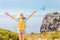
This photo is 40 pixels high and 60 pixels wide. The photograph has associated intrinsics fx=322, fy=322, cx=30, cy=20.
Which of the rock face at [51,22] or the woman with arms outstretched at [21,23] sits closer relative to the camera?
the woman with arms outstretched at [21,23]

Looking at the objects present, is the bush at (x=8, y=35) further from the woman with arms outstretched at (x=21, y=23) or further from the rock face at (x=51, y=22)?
the rock face at (x=51, y=22)

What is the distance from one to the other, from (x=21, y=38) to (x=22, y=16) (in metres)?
0.90

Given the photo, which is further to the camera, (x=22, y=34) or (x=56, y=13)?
(x=56, y=13)

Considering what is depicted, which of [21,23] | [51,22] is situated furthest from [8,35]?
[51,22]

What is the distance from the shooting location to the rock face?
36.0 meters

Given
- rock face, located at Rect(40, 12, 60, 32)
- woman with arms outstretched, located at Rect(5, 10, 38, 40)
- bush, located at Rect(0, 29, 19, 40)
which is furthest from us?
rock face, located at Rect(40, 12, 60, 32)

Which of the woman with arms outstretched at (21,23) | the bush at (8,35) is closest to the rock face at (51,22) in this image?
the bush at (8,35)

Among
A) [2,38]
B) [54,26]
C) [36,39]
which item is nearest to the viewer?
[2,38]

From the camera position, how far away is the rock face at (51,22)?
118 ft

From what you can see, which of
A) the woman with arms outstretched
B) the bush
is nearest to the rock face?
the bush

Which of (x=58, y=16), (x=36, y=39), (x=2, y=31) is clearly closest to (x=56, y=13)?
(x=58, y=16)

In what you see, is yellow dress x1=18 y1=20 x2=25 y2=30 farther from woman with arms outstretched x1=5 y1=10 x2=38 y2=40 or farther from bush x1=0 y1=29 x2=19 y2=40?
bush x1=0 y1=29 x2=19 y2=40

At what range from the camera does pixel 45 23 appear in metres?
39.4

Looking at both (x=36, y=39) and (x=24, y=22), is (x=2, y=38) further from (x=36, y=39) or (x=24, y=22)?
(x=36, y=39)
